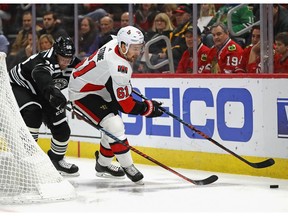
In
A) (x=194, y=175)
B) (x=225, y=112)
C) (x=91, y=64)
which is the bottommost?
(x=194, y=175)

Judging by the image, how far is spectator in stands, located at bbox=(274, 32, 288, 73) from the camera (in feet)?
21.4

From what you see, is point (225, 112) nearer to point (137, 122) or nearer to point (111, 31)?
point (137, 122)

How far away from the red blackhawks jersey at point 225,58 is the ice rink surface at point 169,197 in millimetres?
852

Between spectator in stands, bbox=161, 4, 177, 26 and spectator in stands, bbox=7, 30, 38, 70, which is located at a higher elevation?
spectator in stands, bbox=161, 4, 177, 26

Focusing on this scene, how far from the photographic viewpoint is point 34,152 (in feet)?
18.0

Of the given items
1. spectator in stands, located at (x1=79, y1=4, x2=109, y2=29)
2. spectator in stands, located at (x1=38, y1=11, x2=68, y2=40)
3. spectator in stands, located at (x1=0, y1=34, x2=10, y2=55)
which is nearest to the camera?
spectator in stands, located at (x1=79, y1=4, x2=109, y2=29)

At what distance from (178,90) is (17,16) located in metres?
2.61

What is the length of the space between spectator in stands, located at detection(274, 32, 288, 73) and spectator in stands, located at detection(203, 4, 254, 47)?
0.31m

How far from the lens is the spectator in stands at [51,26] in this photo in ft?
28.3

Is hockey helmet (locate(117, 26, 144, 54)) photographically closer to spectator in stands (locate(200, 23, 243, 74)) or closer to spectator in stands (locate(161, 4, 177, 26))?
spectator in stands (locate(200, 23, 243, 74))

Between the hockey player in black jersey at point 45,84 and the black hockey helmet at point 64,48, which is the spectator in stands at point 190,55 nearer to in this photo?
the hockey player in black jersey at point 45,84

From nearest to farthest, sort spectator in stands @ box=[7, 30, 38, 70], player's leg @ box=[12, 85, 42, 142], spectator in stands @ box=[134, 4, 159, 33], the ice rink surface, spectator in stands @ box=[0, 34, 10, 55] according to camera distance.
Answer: the ice rink surface < player's leg @ box=[12, 85, 42, 142] < spectator in stands @ box=[134, 4, 159, 33] < spectator in stands @ box=[7, 30, 38, 70] < spectator in stands @ box=[0, 34, 10, 55]

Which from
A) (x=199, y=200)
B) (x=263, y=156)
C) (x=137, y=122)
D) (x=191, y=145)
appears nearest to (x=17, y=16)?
(x=137, y=122)

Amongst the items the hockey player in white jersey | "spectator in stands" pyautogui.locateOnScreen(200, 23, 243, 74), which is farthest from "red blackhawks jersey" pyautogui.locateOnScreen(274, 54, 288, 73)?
the hockey player in white jersey
